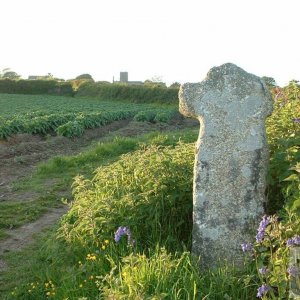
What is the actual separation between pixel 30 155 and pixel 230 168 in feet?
31.7

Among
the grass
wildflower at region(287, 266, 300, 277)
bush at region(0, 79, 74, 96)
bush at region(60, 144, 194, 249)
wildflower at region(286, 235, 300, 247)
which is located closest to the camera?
wildflower at region(287, 266, 300, 277)

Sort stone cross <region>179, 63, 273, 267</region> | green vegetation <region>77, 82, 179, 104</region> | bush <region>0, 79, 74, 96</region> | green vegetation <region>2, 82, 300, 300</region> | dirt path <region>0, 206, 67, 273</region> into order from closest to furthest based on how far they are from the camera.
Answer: green vegetation <region>2, 82, 300, 300</region>, stone cross <region>179, 63, 273, 267</region>, dirt path <region>0, 206, 67, 273</region>, green vegetation <region>77, 82, 179, 104</region>, bush <region>0, 79, 74, 96</region>

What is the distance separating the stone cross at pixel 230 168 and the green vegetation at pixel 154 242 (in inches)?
9.7

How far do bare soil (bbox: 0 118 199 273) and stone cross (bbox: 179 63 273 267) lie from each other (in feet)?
8.02

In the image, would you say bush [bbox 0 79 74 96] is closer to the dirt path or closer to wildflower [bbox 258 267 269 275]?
the dirt path

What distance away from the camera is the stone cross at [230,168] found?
4.76 meters

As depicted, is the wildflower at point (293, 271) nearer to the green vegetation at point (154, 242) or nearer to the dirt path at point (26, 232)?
the green vegetation at point (154, 242)

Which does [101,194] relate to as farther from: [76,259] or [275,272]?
[275,272]

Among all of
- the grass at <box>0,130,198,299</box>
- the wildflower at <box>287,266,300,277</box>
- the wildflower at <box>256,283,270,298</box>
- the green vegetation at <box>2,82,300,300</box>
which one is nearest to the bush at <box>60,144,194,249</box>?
the green vegetation at <box>2,82,300,300</box>

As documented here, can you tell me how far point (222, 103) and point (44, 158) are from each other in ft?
31.2

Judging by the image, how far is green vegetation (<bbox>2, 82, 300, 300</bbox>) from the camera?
3.98 metres

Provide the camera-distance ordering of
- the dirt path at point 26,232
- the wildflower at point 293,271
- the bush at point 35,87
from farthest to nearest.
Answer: the bush at point 35,87 → the dirt path at point 26,232 → the wildflower at point 293,271

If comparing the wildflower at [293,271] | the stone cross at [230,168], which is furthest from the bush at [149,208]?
the wildflower at [293,271]

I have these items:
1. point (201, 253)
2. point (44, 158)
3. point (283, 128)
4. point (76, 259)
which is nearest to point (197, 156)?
point (201, 253)
